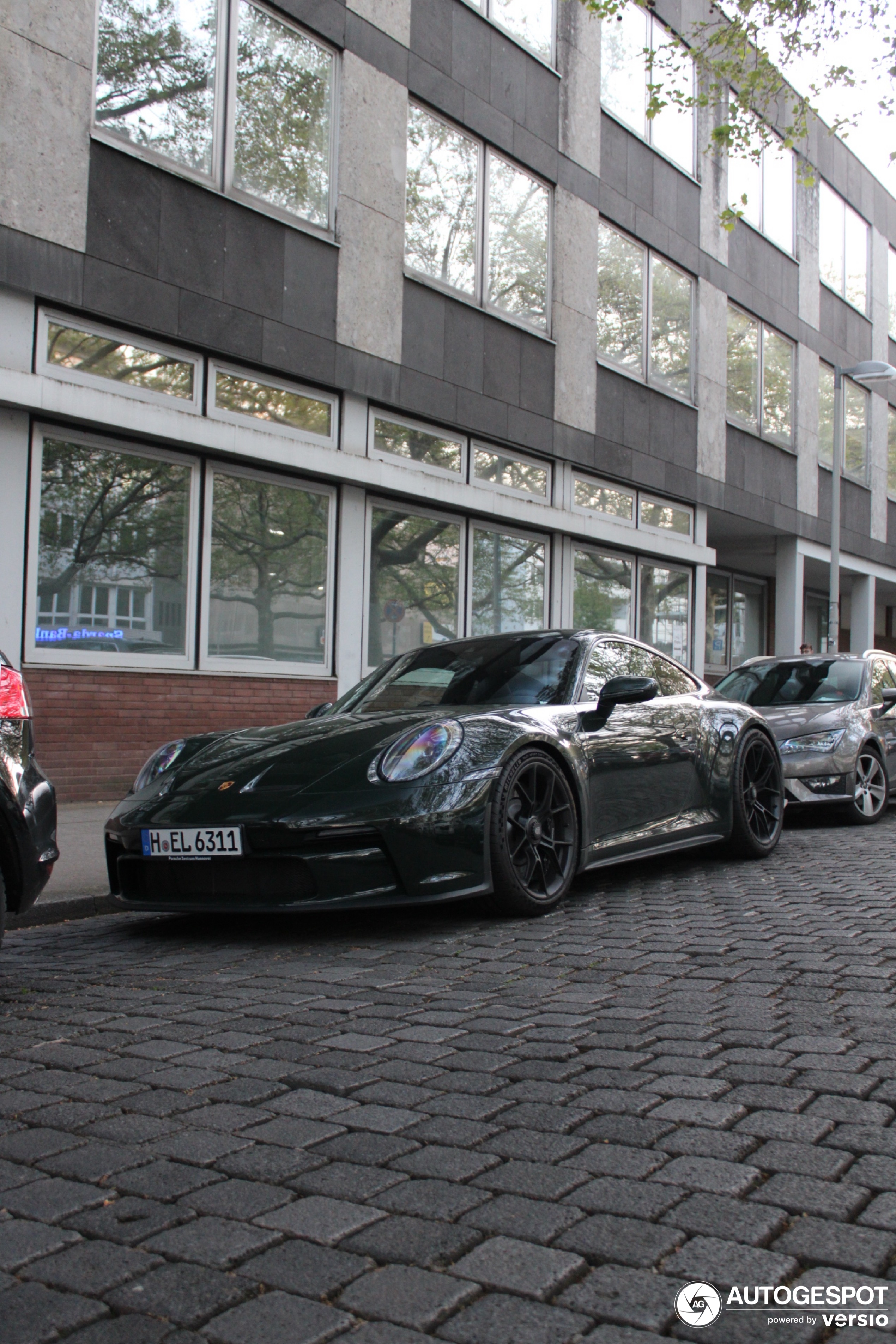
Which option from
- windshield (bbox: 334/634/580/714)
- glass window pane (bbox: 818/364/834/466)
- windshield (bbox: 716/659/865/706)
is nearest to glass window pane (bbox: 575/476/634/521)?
windshield (bbox: 716/659/865/706)

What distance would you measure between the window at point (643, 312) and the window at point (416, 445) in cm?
403

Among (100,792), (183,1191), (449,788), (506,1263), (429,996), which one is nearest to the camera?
(506,1263)

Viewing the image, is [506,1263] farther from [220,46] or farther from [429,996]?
[220,46]

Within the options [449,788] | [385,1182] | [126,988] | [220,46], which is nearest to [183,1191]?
[385,1182]

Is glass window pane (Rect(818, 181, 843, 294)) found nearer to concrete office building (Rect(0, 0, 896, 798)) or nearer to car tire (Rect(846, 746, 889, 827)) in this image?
concrete office building (Rect(0, 0, 896, 798))

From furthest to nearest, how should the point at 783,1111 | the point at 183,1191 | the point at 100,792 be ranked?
the point at 100,792, the point at 783,1111, the point at 183,1191

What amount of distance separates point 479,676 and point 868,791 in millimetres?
5083

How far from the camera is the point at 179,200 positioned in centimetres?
1116

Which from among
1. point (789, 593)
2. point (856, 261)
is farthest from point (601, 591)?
point (856, 261)

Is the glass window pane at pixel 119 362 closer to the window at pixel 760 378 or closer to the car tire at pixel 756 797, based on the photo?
the car tire at pixel 756 797

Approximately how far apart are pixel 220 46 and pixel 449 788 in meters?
9.53

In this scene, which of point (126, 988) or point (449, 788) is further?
point (449, 788)

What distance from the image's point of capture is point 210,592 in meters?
11.8

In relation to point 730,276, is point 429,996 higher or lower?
lower
